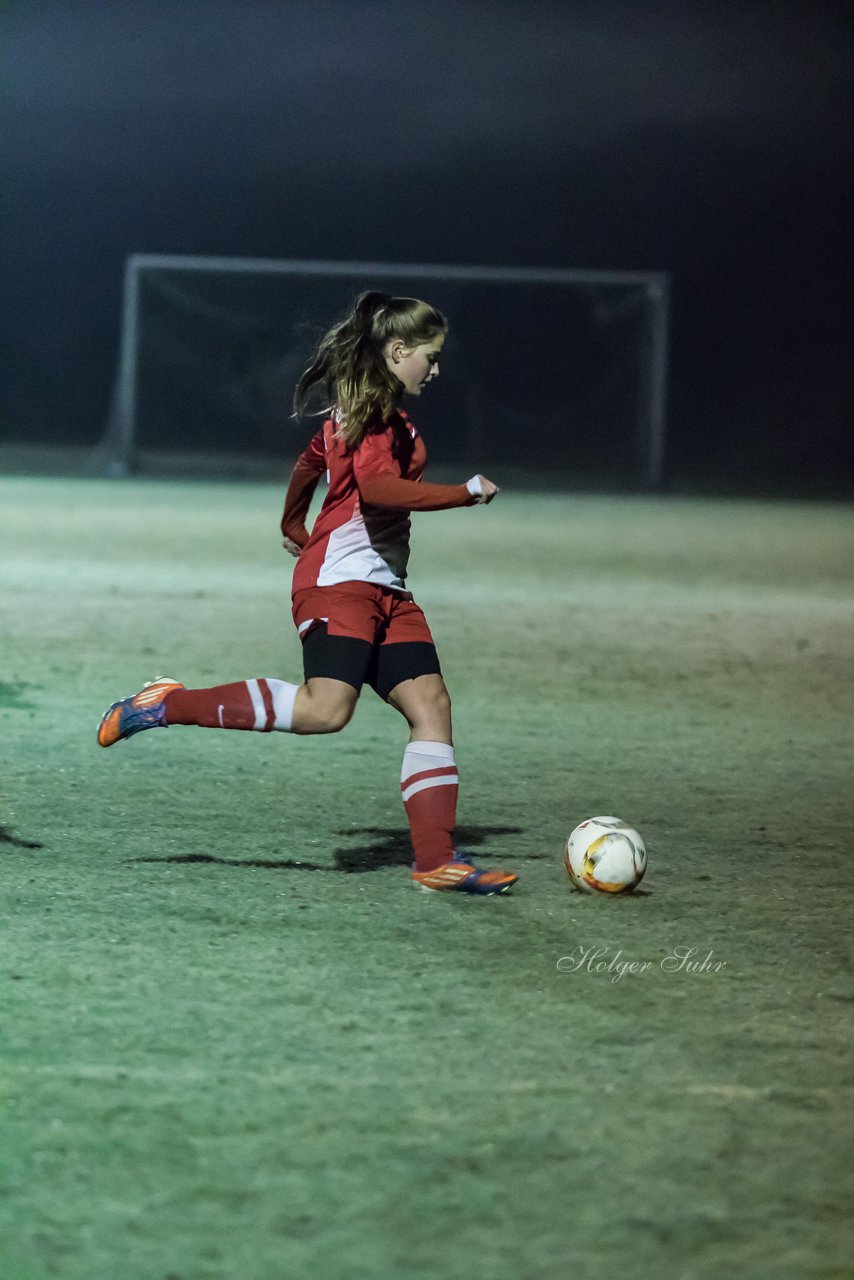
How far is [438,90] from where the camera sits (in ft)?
108

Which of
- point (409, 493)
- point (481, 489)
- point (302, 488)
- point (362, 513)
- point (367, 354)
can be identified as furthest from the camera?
point (302, 488)

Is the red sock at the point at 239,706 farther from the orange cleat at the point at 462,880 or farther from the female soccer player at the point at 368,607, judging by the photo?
the orange cleat at the point at 462,880

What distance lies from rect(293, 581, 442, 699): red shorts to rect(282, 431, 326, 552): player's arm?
0.82ft

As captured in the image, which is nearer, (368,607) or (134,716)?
(368,607)

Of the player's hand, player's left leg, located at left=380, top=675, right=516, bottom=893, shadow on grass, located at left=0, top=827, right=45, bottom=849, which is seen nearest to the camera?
the player's hand

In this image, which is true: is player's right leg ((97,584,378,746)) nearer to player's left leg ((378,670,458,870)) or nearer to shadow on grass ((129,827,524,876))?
player's left leg ((378,670,458,870))

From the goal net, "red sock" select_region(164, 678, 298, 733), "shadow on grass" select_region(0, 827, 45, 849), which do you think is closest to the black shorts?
"red sock" select_region(164, 678, 298, 733)

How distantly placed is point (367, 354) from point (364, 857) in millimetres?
1413

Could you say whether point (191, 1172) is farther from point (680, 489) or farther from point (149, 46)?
point (149, 46)

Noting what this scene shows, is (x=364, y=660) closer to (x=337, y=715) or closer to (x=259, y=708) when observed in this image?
(x=337, y=715)

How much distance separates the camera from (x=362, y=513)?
4766 mm

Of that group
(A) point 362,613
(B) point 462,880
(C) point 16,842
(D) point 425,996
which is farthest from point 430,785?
(C) point 16,842

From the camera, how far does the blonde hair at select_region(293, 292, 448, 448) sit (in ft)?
15.2

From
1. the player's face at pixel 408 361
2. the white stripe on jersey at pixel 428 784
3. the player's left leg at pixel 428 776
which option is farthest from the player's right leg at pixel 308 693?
the player's face at pixel 408 361
